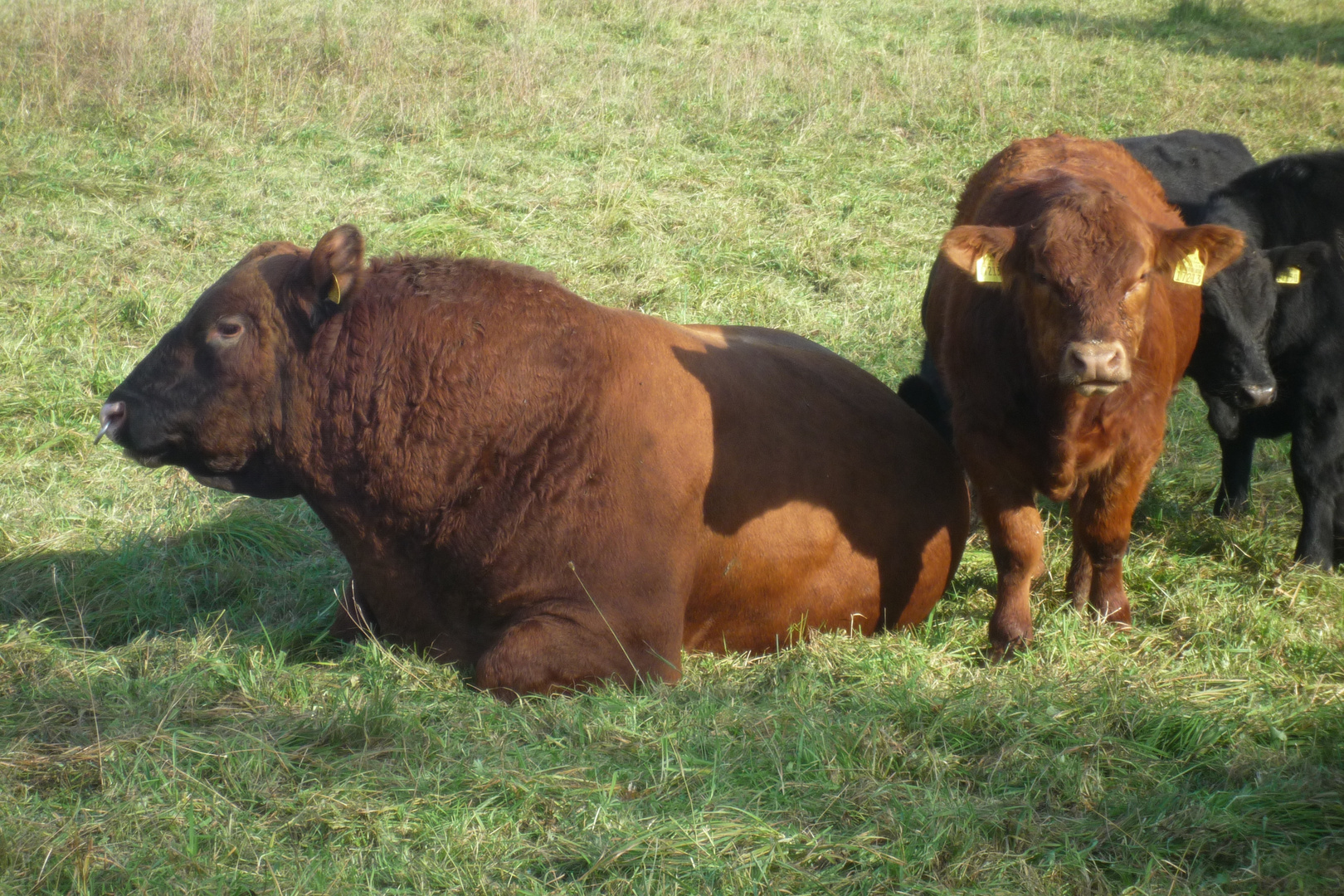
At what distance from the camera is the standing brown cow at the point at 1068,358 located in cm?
402

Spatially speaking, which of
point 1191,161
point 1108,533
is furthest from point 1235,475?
point 1191,161

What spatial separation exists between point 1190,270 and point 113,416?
3.93m

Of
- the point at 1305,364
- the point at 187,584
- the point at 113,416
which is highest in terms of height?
the point at 1305,364

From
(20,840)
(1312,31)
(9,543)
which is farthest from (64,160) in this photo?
(1312,31)

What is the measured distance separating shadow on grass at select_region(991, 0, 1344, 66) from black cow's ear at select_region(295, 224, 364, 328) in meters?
13.7

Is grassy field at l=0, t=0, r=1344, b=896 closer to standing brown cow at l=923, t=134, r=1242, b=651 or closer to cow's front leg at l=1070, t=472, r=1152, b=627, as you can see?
cow's front leg at l=1070, t=472, r=1152, b=627

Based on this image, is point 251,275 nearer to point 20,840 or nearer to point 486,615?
point 486,615

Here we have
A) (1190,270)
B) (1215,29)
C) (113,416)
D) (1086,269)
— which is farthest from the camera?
(1215,29)

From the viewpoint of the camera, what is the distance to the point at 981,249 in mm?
4266

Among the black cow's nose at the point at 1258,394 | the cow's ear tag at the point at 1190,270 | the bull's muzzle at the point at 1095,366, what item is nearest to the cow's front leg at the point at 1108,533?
the cow's ear tag at the point at 1190,270

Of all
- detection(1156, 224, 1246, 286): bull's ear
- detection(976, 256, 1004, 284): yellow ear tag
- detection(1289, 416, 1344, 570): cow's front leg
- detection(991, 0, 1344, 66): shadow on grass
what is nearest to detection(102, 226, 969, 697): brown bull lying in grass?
detection(976, 256, 1004, 284): yellow ear tag

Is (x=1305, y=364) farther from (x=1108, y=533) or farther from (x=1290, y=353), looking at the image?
(x=1108, y=533)

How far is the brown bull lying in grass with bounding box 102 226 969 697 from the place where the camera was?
160 inches

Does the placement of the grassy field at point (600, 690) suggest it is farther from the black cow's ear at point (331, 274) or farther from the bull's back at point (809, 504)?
the black cow's ear at point (331, 274)
